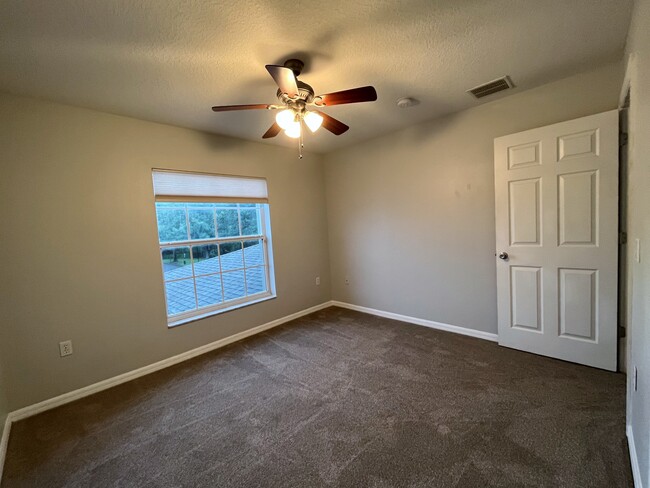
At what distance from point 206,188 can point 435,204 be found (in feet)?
8.38

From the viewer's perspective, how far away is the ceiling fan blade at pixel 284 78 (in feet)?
4.97

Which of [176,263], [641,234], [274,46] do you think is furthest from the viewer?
[176,263]

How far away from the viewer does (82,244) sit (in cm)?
234

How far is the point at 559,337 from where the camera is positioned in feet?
7.95

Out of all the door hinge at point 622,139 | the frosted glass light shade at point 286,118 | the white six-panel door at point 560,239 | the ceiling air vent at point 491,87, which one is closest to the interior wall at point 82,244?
the frosted glass light shade at point 286,118

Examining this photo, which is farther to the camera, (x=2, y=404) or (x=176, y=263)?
(x=176, y=263)

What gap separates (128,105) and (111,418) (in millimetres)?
2425

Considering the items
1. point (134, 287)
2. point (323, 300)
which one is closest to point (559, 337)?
point (323, 300)

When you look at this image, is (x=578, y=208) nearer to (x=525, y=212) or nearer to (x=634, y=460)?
(x=525, y=212)

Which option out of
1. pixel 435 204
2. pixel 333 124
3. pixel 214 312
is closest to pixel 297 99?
pixel 333 124

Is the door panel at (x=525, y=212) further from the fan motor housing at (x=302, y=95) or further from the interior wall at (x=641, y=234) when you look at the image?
the fan motor housing at (x=302, y=95)

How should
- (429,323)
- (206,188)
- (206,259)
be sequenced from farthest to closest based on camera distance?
(429,323) → (206,259) → (206,188)

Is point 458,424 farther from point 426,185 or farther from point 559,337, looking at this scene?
point 426,185

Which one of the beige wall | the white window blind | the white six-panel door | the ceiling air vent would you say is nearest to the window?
the white window blind
